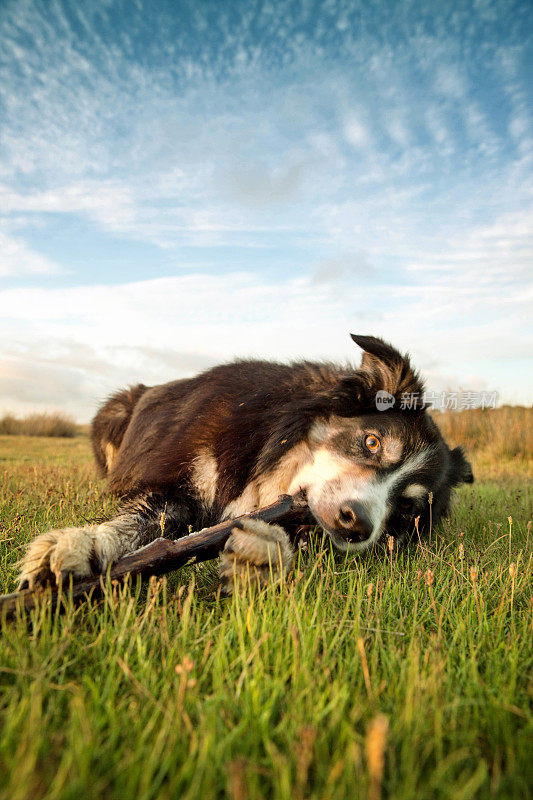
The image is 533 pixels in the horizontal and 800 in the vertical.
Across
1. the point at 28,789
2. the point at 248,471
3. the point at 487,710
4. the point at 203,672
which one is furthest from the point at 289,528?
the point at 28,789

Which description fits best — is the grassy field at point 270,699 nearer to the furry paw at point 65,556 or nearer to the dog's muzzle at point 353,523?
the furry paw at point 65,556

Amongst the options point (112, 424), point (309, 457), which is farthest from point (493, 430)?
point (309, 457)

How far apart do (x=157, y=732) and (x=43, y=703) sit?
426 millimetres

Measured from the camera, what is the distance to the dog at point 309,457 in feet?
10.9

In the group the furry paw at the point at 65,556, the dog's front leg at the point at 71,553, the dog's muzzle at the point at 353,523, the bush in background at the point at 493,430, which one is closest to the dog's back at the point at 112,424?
the dog's front leg at the point at 71,553

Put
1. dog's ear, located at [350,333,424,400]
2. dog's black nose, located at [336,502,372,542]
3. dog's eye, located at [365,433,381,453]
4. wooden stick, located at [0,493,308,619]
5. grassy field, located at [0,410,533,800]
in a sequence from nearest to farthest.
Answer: grassy field, located at [0,410,533,800] → wooden stick, located at [0,493,308,619] → dog's black nose, located at [336,502,372,542] → dog's eye, located at [365,433,381,453] → dog's ear, located at [350,333,424,400]

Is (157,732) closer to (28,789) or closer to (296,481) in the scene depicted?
(28,789)

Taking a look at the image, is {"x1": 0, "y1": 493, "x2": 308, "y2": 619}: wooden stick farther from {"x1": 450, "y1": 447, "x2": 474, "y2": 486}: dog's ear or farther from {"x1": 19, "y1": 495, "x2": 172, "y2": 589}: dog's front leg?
{"x1": 450, "y1": 447, "x2": 474, "y2": 486}: dog's ear

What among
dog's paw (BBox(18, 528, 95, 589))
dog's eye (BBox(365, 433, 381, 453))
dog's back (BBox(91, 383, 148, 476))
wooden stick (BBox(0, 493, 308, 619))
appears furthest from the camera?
dog's back (BBox(91, 383, 148, 476))

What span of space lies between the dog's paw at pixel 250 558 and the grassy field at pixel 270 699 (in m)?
0.11

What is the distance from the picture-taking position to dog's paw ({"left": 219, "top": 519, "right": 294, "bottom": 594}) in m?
2.49

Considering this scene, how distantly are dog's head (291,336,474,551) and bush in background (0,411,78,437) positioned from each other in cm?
1756

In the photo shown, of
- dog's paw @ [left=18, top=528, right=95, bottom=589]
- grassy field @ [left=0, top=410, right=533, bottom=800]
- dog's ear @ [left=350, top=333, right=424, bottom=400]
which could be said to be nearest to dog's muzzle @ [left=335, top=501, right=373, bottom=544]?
grassy field @ [left=0, top=410, right=533, bottom=800]

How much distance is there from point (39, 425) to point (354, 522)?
18.4 m
